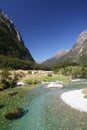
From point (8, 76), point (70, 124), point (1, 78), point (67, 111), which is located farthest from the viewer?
point (8, 76)

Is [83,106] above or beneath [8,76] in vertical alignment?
beneath

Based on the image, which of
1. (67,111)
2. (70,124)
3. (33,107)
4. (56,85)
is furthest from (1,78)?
(70,124)

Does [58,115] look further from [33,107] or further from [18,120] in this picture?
[33,107]

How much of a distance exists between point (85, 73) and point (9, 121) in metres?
96.3

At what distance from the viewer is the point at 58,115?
30547 mm

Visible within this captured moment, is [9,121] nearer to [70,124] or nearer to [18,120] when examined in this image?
[18,120]

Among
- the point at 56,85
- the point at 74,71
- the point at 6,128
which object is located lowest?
the point at 6,128

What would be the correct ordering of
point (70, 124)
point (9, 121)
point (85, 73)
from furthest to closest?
point (85, 73), point (9, 121), point (70, 124)

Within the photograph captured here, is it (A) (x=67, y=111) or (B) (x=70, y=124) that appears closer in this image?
(B) (x=70, y=124)

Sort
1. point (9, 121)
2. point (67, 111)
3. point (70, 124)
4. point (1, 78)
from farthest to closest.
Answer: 1. point (1, 78)
2. point (67, 111)
3. point (9, 121)
4. point (70, 124)

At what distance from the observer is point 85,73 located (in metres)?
121

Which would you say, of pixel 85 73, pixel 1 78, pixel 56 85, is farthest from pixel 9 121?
pixel 85 73

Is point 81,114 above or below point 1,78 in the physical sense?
below

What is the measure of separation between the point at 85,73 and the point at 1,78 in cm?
5969
